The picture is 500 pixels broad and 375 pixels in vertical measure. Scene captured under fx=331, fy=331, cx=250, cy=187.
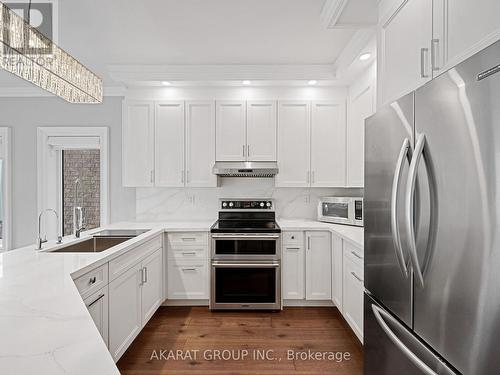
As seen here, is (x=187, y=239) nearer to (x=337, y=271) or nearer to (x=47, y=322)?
(x=337, y=271)

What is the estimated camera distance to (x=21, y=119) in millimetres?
4098

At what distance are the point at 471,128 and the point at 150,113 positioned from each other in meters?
3.44

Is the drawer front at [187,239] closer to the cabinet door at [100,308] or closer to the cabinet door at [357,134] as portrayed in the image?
the cabinet door at [100,308]

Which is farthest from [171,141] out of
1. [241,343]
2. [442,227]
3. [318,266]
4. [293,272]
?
[442,227]

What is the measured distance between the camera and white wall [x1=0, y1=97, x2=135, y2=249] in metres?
4.08

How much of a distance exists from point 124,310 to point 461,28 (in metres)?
2.46

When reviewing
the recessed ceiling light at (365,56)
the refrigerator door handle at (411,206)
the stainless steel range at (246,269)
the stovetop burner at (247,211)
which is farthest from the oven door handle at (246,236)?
the refrigerator door handle at (411,206)

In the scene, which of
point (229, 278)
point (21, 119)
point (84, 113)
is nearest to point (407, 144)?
point (229, 278)

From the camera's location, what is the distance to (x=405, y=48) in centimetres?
148

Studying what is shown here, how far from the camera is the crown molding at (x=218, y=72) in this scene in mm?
3529

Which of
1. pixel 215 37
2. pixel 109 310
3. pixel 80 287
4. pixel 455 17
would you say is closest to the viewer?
pixel 455 17

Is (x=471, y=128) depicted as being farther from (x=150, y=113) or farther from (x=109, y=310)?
(x=150, y=113)

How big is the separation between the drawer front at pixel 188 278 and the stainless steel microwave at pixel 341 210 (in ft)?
4.71

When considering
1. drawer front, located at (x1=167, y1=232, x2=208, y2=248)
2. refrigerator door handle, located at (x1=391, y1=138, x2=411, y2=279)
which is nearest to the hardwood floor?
drawer front, located at (x1=167, y1=232, x2=208, y2=248)
